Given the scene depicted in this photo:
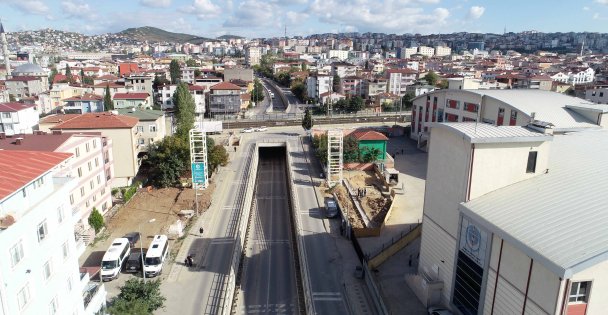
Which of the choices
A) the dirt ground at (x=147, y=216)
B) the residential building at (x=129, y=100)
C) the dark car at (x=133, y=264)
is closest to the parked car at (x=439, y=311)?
the dirt ground at (x=147, y=216)

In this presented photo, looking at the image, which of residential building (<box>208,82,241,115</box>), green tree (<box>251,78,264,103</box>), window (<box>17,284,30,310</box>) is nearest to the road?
window (<box>17,284,30,310</box>)

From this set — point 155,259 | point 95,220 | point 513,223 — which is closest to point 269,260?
point 155,259

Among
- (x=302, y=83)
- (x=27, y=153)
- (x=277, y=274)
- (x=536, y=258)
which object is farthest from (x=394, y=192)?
(x=302, y=83)

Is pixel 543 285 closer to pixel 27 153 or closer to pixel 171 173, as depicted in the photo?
pixel 27 153

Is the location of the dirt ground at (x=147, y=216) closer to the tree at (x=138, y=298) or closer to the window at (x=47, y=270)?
the tree at (x=138, y=298)

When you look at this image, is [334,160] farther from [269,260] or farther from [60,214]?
[60,214]
